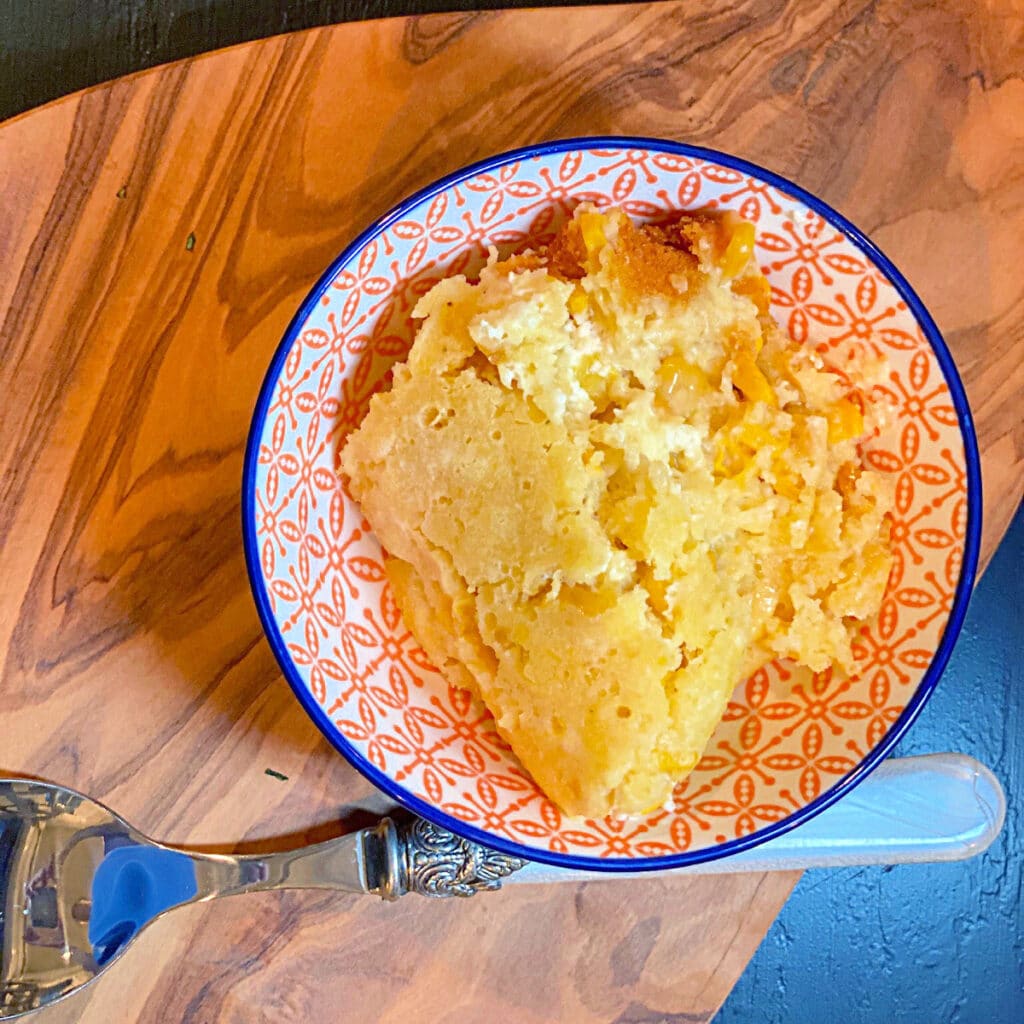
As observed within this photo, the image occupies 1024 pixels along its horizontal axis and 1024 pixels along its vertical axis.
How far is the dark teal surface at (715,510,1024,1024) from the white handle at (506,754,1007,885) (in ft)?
1.55

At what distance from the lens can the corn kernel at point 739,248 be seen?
1.45 m

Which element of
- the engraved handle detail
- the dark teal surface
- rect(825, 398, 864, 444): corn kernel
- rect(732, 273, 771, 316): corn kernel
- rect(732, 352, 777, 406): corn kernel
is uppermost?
rect(732, 273, 771, 316): corn kernel

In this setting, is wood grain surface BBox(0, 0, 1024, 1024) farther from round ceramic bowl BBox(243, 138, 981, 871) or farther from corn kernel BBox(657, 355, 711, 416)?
corn kernel BBox(657, 355, 711, 416)

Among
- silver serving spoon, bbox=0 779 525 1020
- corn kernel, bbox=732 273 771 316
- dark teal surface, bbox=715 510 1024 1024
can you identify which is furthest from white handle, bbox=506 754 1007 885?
corn kernel, bbox=732 273 771 316

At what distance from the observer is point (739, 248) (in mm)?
1447

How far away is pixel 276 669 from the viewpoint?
5.46 feet

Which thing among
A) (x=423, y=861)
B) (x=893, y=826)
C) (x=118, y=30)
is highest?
(x=118, y=30)

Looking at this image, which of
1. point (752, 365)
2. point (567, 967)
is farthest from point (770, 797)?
point (752, 365)

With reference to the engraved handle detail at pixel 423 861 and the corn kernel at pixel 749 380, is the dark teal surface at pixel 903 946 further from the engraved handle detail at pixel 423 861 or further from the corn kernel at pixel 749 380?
the corn kernel at pixel 749 380

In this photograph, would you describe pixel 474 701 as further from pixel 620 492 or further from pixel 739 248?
pixel 739 248

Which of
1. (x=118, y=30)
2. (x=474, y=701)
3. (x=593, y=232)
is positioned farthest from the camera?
(x=118, y=30)

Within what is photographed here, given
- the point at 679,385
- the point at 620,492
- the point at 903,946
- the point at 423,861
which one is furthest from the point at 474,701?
the point at 903,946

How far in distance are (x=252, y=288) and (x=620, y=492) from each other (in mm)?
751

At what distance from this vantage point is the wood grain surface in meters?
1.66
